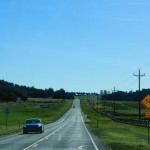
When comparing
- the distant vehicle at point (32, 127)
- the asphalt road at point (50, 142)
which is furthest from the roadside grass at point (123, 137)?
the distant vehicle at point (32, 127)

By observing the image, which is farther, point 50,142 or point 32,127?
point 32,127

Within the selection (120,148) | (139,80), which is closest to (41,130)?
(120,148)

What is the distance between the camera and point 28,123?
5294cm

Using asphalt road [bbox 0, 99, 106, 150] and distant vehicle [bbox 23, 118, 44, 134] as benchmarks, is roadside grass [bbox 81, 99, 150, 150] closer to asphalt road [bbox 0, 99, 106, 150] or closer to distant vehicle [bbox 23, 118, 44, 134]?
asphalt road [bbox 0, 99, 106, 150]

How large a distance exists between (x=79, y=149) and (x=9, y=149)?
3.84 m

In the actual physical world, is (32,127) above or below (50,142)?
above

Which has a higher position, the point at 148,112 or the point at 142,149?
the point at 148,112

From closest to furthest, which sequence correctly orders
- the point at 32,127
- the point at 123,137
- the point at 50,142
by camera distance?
the point at 50,142 < the point at 123,137 < the point at 32,127

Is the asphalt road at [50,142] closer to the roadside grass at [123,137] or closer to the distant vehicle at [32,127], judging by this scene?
the roadside grass at [123,137]

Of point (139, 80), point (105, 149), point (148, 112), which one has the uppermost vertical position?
point (139, 80)

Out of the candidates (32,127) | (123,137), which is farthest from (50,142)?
(32,127)

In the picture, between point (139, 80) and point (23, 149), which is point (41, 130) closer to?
point (23, 149)

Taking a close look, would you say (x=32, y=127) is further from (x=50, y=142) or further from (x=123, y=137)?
(x=50, y=142)

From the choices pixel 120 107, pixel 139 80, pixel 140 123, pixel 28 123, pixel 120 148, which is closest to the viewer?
pixel 120 148
